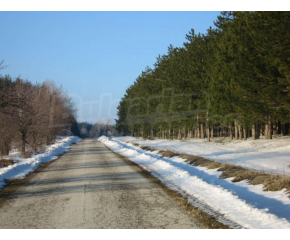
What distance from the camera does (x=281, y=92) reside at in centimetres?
1691

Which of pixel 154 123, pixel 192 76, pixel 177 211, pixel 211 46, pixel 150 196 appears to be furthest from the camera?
pixel 154 123

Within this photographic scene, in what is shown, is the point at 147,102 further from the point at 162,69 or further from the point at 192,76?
the point at 192,76

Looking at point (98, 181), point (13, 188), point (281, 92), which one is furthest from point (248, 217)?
point (281, 92)

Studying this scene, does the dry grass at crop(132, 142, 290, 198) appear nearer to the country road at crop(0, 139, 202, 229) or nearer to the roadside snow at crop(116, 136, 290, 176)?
the roadside snow at crop(116, 136, 290, 176)

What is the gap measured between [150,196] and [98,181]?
135 inches

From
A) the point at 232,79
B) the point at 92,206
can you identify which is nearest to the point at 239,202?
the point at 92,206

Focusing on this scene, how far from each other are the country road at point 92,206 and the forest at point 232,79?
10.0 m

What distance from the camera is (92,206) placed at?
7160mm

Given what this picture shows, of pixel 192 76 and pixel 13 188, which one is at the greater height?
pixel 192 76

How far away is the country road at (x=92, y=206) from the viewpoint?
573 centimetres

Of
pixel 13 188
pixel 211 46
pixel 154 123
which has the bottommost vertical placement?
pixel 13 188

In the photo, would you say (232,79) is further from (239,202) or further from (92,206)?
(92,206)

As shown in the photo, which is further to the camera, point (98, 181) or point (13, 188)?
point (98, 181)
